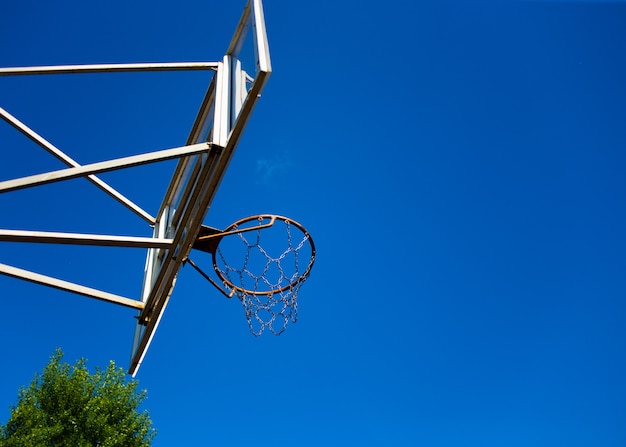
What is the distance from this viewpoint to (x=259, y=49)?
3971 mm

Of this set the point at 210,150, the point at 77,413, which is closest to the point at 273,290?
the point at 210,150

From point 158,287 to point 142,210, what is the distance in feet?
5.20

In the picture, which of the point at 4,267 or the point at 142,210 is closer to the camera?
the point at 4,267

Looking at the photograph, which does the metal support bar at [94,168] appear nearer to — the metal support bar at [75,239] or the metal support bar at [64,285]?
the metal support bar at [75,239]

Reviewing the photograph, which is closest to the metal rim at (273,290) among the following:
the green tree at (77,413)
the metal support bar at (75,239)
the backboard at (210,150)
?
the backboard at (210,150)

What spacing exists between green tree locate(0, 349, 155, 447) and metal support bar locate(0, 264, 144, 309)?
255 inches

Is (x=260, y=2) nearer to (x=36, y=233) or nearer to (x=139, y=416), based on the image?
(x=36, y=233)

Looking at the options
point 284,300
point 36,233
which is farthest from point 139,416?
point 36,233

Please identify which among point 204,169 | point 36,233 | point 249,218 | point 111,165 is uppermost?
point 249,218

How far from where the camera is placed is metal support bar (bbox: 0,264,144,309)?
4391 mm

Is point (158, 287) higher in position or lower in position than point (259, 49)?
lower

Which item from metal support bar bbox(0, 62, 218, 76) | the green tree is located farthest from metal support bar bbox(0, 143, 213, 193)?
the green tree

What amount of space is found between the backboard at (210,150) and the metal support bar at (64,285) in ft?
0.84

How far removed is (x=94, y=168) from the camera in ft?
12.5
